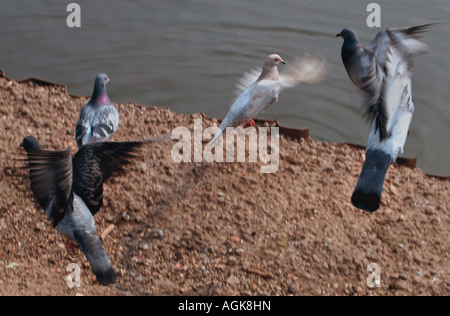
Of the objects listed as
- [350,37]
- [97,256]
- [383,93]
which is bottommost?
[97,256]

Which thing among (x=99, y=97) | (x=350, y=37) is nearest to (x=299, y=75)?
(x=350, y=37)

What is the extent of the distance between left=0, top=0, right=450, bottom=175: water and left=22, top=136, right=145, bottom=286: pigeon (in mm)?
2610

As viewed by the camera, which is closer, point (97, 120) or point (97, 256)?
point (97, 256)

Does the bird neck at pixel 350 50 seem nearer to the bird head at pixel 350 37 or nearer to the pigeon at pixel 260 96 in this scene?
the bird head at pixel 350 37

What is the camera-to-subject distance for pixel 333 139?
5.46 metres

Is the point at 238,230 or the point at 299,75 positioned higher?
the point at 299,75

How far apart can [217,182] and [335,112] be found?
234cm

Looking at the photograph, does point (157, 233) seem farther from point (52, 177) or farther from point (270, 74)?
point (270, 74)

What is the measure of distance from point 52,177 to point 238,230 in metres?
1.41

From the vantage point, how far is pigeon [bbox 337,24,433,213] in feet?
11.4

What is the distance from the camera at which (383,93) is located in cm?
348

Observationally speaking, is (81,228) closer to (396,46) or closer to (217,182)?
(217,182)

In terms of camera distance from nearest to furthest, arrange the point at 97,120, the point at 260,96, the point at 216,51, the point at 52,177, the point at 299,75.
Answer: the point at 52,177, the point at 97,120, the point at 260,96, the point at 299,75, the point at 216,51

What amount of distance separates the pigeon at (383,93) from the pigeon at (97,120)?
2.03 metres
